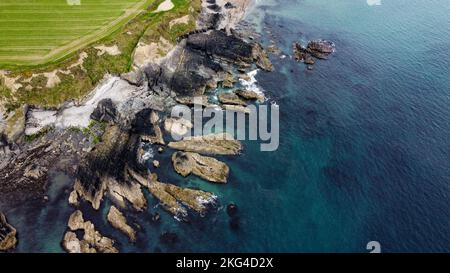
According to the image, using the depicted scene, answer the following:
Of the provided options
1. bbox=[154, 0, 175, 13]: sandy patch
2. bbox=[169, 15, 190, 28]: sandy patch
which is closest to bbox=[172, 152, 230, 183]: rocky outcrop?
bbox=[169, 15, 190, 28]: sandy patch

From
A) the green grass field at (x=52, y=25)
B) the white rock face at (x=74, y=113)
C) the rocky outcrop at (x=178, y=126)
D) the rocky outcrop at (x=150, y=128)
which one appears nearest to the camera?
Result: the rocky outcrop at (x=150, y=128)

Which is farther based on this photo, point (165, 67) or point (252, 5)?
point (252, 5)

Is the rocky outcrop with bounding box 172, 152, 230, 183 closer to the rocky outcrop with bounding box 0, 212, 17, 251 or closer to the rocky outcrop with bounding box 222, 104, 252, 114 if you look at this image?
the rocky outcrop with bounding box 222, 104, 252, 114

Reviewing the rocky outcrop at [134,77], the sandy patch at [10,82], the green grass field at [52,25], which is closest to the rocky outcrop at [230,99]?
the rocky outcrop at [134,77]

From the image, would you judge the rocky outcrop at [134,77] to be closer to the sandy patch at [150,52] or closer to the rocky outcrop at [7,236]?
the sandy patch at [150,52]

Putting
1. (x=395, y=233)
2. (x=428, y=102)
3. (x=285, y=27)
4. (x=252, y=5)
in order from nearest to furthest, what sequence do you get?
1. (x=395, y=233)
2. (x=428, y=102)
3. (x=285, y=27)
4. (x=252, y=5)

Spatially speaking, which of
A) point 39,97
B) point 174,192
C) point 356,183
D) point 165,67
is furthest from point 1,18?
point 356,183
